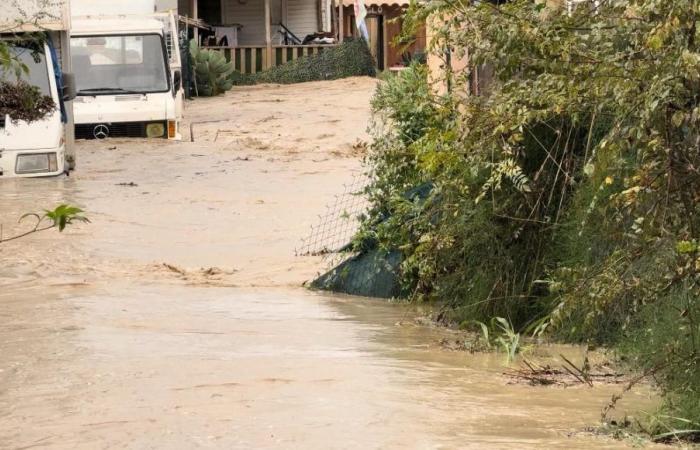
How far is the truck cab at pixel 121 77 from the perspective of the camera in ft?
67.7

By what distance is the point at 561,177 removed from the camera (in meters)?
8.39

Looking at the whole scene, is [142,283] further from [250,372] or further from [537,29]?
[537,29]

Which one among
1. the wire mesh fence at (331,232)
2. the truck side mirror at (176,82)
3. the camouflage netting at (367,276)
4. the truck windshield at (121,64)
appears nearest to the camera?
the camouflage netting at (367,276)

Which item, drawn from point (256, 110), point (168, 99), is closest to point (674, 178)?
point (168, 99)

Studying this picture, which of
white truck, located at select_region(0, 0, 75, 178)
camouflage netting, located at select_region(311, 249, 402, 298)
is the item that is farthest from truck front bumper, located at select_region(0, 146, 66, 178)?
camouflage netting, located at select_region(311, 249, 402, 298)

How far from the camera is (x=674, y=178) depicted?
17.7 feet

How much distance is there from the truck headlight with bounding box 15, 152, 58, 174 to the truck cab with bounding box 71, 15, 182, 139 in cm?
448

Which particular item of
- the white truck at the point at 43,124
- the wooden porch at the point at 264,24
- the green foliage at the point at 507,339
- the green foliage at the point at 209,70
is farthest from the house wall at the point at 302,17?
the green foliage at the point at 507,339

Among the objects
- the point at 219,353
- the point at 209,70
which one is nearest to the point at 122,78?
the point at 209,70

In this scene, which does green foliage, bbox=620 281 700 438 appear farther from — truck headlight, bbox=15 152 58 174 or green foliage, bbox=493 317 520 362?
truck headlight, bbox=15 152 58 174

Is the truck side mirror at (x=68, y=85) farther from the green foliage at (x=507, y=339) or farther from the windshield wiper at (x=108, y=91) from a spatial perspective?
the green foliage at (x=507, y=339)

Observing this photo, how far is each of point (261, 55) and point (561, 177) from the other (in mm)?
29676

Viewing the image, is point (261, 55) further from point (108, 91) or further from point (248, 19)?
point (108, 91)

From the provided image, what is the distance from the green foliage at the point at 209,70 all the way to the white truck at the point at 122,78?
12.3 metres
